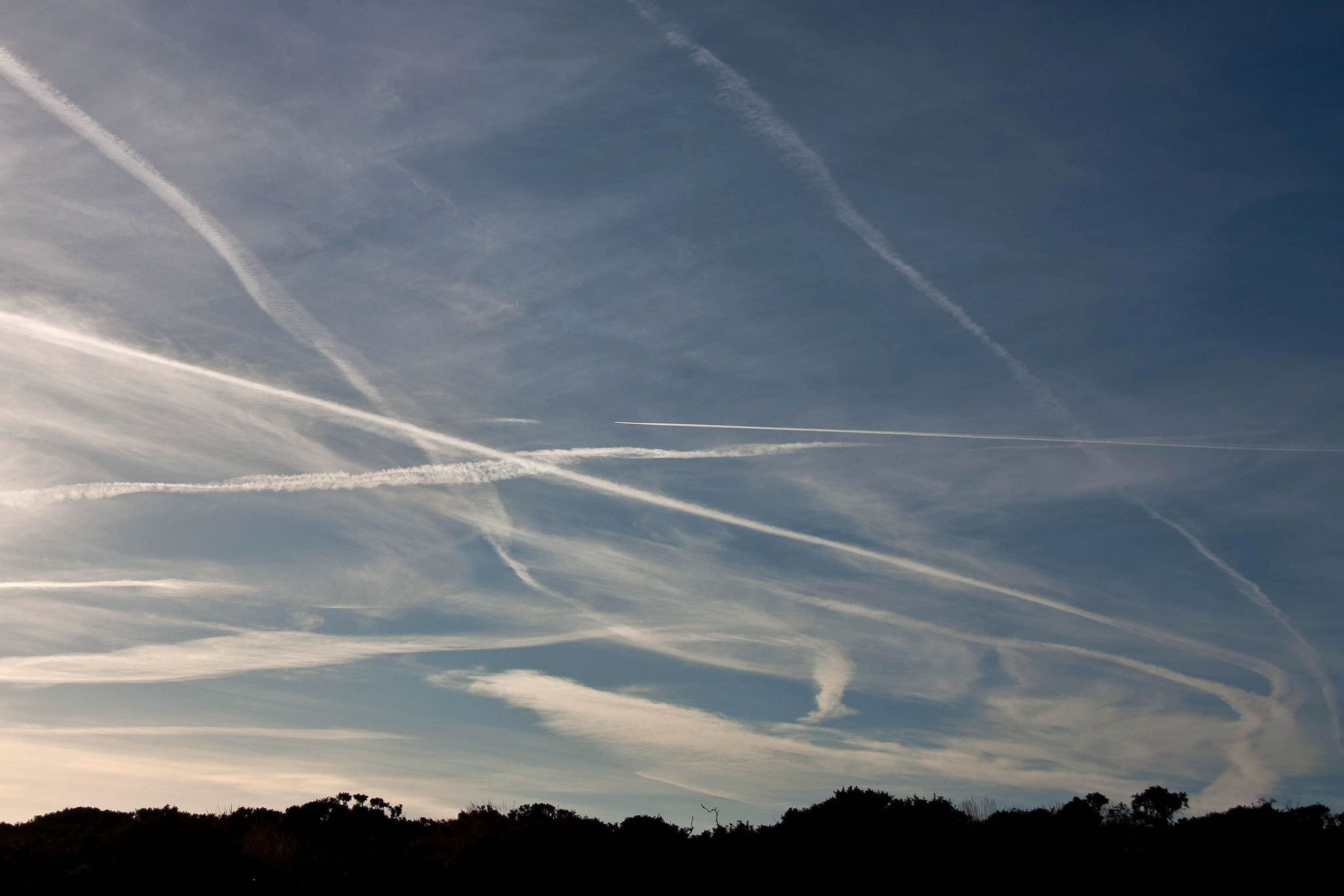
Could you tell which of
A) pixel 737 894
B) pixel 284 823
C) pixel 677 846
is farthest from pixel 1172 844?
pixel 284 823

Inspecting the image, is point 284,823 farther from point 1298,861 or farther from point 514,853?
point 1298,861

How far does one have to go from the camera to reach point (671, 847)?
23.8m

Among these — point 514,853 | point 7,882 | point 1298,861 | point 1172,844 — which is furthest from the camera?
point 514,853

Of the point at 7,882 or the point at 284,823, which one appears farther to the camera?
the point at 284,823

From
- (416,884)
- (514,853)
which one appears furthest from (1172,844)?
(416,884)

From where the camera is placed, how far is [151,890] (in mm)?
21641

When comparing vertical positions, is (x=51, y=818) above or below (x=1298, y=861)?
below

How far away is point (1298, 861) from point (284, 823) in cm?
2897

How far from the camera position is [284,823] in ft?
93.3

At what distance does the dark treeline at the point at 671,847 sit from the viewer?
1578 centimetres

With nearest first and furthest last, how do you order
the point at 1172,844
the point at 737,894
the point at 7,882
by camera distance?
the point at 1172,844, the point at 737,894, the point at 7,882

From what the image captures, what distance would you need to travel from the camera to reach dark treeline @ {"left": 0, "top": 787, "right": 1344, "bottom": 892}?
51.8 feet

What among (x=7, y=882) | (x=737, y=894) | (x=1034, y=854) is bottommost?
(x=7, y=882)

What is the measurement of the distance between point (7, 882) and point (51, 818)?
34.5ft
